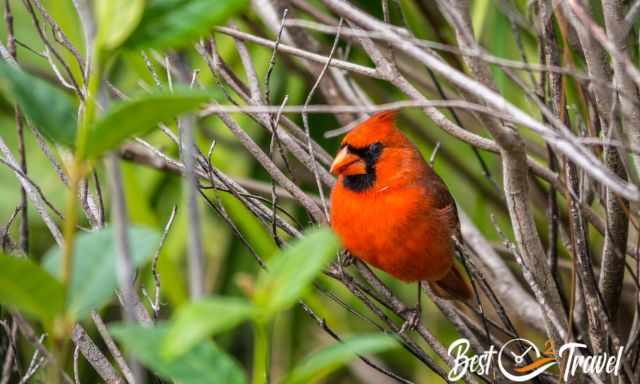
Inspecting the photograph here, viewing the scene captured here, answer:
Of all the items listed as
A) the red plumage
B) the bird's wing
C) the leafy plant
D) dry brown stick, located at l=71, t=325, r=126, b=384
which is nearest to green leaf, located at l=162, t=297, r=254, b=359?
the leafy plant

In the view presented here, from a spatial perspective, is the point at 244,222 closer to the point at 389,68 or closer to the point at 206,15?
the point at 389,68

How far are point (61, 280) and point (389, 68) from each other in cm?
91

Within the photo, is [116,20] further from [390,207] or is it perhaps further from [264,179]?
[264,179]

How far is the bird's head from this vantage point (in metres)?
2.12

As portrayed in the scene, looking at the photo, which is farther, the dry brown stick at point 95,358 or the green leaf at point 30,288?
the dry brown stick at point 95,358

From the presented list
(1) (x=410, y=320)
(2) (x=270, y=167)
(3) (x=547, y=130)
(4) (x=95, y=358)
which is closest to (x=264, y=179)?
(1) (x=410, y=320)

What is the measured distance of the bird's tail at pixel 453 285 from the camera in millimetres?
2364

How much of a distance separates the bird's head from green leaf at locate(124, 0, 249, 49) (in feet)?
4.60

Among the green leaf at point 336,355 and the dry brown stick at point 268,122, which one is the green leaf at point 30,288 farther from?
the dry brown stick at point 268,122

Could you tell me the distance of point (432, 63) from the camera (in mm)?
1106

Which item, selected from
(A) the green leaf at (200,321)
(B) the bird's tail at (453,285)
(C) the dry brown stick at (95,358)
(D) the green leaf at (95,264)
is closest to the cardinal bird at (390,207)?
(B) the bird's tail at (453,285)

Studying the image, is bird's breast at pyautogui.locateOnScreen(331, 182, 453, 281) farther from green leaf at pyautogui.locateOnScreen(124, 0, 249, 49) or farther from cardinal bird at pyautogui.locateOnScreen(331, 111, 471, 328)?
green leaf at pyautogui.locateOnScreen(124, 0, 249, 49)

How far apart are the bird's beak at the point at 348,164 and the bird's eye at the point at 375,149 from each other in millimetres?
34

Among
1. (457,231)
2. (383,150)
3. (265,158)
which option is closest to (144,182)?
(383,150)
